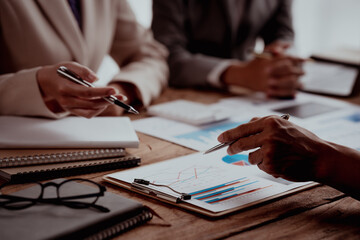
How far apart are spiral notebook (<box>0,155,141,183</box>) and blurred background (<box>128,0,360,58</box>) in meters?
3.53

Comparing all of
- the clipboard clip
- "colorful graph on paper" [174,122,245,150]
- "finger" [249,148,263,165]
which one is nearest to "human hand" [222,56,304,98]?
"colorful graph on paper" [174,122,245,150]

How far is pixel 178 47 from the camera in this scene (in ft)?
6.67

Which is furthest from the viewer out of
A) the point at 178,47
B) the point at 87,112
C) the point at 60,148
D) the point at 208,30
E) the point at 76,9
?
the point at 208,30

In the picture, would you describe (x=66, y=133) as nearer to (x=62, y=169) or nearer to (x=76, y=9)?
(x=62, y=169)

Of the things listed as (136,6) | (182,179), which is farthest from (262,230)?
(136,6)

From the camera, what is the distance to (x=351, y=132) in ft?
4.05

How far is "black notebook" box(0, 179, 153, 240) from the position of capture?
0.58m

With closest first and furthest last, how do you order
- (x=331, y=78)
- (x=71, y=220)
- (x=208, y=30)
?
(x=71, y=220) < (x=331, y=78) < (x=208, y=30)

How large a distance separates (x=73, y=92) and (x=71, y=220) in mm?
446

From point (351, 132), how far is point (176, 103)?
0.57 metres

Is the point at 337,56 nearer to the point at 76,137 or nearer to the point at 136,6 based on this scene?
the point at 76,137

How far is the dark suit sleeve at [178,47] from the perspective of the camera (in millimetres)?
1841

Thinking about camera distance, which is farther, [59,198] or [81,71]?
[81,71]

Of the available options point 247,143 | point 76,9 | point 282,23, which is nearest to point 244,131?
point 247,143
